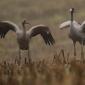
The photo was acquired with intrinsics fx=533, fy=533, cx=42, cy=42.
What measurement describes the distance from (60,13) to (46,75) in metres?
51.2

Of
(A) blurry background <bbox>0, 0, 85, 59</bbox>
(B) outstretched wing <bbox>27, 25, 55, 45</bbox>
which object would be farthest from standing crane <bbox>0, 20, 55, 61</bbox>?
(A) blurry background <bbox>0, 0, 85, 59</bbox>

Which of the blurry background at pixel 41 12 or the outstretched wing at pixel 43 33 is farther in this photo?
the blurry background at pixel 41 12

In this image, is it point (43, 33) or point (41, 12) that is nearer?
point (43, 33)

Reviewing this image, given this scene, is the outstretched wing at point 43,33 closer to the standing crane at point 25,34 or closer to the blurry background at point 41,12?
the standing crane at point 25,34

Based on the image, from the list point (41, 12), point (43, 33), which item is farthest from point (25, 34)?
point (41, 12)

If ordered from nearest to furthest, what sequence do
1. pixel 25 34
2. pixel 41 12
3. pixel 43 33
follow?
pixel 25 34
pixel 43 33
pixel 41 12

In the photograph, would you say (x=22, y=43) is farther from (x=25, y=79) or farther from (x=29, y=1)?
(x=29, y=1)

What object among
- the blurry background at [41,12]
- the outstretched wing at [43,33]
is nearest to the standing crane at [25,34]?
the outstretched wing at [43,33]

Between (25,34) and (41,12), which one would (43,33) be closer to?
(25,34)

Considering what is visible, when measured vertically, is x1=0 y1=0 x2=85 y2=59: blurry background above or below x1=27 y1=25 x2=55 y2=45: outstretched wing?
above

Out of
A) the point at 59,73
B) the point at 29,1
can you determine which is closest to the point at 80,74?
the point at 59,73

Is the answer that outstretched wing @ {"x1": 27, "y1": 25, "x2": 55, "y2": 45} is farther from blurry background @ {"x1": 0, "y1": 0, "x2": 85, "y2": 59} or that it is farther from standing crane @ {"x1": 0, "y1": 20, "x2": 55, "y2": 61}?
blurry background @ {"x1": 0, "y1": 0, "x2": 85, "y2": 59}

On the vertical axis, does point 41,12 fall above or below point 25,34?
above

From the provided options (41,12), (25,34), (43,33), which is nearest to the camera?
(25,34)
